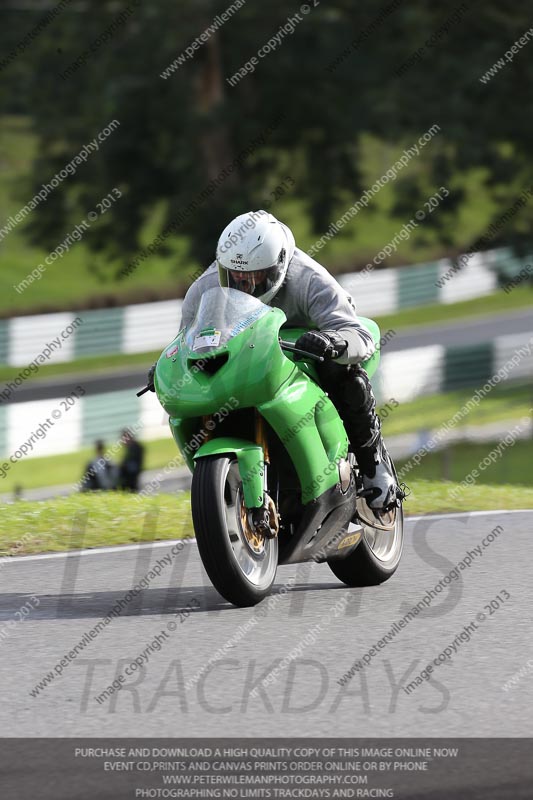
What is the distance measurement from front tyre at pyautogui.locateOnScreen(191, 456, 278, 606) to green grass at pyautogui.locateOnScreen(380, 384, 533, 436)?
17938mm

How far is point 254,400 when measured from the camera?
6086 millimetres

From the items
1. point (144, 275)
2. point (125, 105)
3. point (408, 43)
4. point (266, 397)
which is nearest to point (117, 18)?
point (125, 105)

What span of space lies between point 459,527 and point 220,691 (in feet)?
13.0

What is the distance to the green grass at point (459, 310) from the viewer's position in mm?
40531

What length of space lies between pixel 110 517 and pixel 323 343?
3108 mm

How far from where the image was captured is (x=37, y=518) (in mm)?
8836

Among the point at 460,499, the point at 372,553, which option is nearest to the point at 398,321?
the point at 460,499

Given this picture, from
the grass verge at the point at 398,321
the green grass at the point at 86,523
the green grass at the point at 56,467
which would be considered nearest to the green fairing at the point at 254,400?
the green grass at the point at 86,523

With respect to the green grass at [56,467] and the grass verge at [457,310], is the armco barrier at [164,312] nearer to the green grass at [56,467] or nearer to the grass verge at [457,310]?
the grass verge at [457,310]

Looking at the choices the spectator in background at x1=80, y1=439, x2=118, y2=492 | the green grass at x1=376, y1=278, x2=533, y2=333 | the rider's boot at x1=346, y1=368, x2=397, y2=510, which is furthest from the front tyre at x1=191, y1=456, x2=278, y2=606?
the green grass at x1=376, y1=278, x2=533, y2=333

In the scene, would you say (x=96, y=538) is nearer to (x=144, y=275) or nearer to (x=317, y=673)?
(x=317, y=673)

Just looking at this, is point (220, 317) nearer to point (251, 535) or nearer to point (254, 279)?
point (254, 279)

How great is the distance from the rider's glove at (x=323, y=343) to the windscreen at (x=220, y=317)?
209 mm

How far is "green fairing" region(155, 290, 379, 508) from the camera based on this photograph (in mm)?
6039
